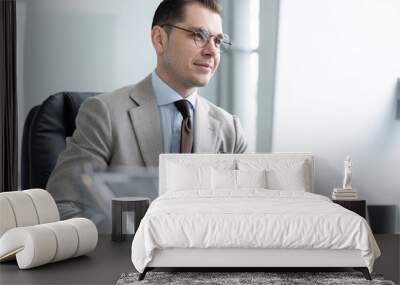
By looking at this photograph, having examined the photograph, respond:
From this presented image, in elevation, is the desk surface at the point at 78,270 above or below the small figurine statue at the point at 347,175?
below

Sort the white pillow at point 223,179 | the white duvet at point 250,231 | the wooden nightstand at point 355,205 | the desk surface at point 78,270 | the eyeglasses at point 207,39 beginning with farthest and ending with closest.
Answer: the eyeglasses at point 207,39
the wooden nightstand at point 355,205
the white pillow at point 223,179
the desk surface at point 78,270
the white duvet at point 250,231

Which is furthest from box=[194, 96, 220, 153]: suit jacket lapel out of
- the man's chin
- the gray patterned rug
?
the gray patterned rug

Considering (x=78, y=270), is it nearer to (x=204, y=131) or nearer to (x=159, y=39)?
(x=204, y=131)

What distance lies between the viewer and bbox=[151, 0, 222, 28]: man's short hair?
22.7 feet

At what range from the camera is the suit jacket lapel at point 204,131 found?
7.00 meters

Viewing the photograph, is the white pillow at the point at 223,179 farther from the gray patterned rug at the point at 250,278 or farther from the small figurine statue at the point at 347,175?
the gray patterned rug at the point at 250,278

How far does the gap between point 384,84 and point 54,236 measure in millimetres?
3680

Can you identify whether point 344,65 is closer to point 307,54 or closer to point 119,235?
point 307,54

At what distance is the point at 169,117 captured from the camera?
6945 millimetres

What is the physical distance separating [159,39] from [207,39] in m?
0.48

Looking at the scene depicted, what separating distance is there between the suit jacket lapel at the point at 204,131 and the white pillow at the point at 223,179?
56 centimetres

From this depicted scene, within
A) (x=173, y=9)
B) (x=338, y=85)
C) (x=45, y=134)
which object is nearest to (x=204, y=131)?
(x=173, y=9)

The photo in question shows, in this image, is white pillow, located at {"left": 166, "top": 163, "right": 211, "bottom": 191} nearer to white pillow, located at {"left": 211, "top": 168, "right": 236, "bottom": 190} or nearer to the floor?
white pillow, located at {"left": 211, "top": 168, "right": 236, "bottom": 190}

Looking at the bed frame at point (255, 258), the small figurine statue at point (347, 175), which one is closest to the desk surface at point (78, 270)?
the bed frame at point (255, 258)
